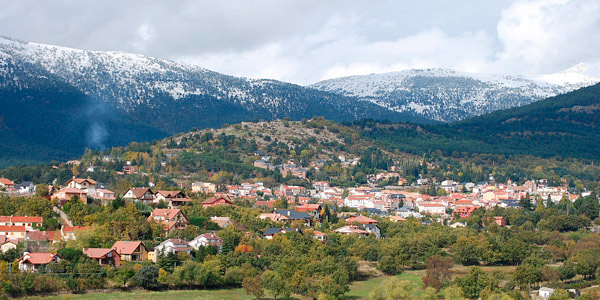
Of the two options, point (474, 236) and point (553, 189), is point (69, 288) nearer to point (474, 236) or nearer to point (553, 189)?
point (474, 236)

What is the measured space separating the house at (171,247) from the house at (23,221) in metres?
10.6

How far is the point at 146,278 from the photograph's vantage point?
5684 centimetres

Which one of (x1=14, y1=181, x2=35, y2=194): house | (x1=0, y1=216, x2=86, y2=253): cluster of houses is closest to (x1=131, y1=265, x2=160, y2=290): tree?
(x1=0, y1=216, x2=86, y2=253): cluster of houses

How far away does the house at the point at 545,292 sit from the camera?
5947 centimetres

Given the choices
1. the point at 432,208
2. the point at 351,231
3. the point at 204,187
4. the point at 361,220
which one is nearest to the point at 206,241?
the point at 351,231

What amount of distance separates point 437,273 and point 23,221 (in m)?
34.5

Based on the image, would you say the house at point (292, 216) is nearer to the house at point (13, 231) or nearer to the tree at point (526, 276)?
the tree at point (526, 276)

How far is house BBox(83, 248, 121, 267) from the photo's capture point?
58.7 m

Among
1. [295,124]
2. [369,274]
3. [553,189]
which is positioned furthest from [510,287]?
[295,124]

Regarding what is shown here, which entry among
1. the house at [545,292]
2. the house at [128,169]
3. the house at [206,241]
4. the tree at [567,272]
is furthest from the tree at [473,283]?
the house at [128,169]

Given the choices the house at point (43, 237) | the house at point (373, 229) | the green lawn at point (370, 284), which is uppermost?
the house at point (43, 237)

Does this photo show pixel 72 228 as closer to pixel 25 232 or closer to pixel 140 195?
pixel 25 232

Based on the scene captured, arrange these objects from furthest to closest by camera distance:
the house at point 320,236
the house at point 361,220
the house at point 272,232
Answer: the house at point 361,220
the house at point 320,236
the house at point 272,232

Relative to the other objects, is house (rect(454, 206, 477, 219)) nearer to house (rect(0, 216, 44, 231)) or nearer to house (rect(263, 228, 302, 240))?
house (rect(263, 228, 302, 240))
